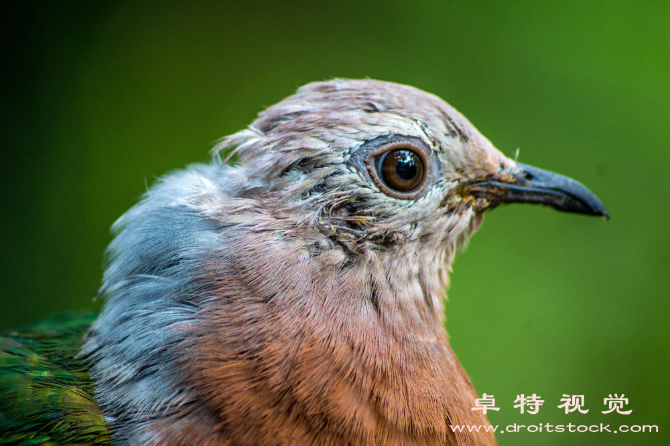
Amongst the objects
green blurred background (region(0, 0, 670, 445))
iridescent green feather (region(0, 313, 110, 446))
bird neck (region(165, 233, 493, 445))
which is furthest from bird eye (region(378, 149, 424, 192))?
green blurred background (region(0, 0, 670, 445))

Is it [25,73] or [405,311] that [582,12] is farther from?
[25,73]

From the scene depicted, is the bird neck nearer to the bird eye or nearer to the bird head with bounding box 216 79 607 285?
the bird head with bounding box 216 79 607 285

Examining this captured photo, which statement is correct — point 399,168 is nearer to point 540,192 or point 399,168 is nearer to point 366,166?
point 366,166

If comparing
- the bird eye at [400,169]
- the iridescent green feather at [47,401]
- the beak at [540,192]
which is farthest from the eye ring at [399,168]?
the iridescent green feather at [47,401]

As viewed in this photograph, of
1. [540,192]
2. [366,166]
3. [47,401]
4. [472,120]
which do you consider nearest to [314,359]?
[366,166]

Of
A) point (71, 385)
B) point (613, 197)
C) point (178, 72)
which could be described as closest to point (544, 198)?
point (71, 385)

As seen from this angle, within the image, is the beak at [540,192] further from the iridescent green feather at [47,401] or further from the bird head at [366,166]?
the iridescent green feather at [47,401]
